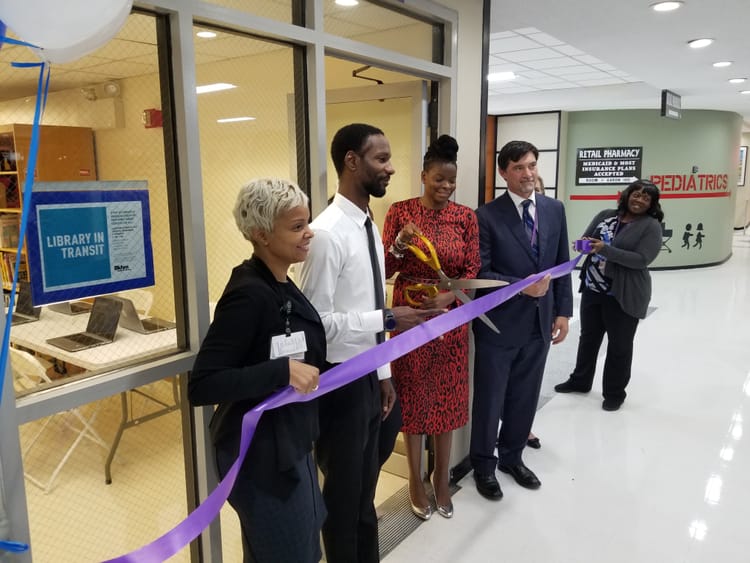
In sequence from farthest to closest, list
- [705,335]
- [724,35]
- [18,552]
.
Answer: [705,335], [724,35], [18,552]

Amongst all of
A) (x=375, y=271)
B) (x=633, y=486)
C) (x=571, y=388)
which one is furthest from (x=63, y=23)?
(x=571, y=388)

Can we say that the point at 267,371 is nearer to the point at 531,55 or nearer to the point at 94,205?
the point at 94,205

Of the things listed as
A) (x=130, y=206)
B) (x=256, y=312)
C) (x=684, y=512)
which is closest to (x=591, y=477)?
(x=684, y=512)

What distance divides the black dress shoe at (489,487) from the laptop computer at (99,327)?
6.80ft

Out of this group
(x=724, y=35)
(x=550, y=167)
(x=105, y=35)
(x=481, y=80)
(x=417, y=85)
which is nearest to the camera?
(x=105, y=35)

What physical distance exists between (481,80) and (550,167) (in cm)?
757

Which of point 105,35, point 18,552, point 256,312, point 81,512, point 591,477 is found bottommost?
point 591,477

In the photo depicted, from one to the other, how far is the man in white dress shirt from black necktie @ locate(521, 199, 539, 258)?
1047 mm

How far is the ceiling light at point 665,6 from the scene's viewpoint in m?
3.48

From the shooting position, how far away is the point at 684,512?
279cm

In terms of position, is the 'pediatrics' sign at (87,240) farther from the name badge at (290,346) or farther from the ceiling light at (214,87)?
the name badge at (290,346)

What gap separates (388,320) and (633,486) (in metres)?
2.04

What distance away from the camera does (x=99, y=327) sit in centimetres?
160

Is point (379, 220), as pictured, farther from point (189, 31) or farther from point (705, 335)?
point (705, 335)
